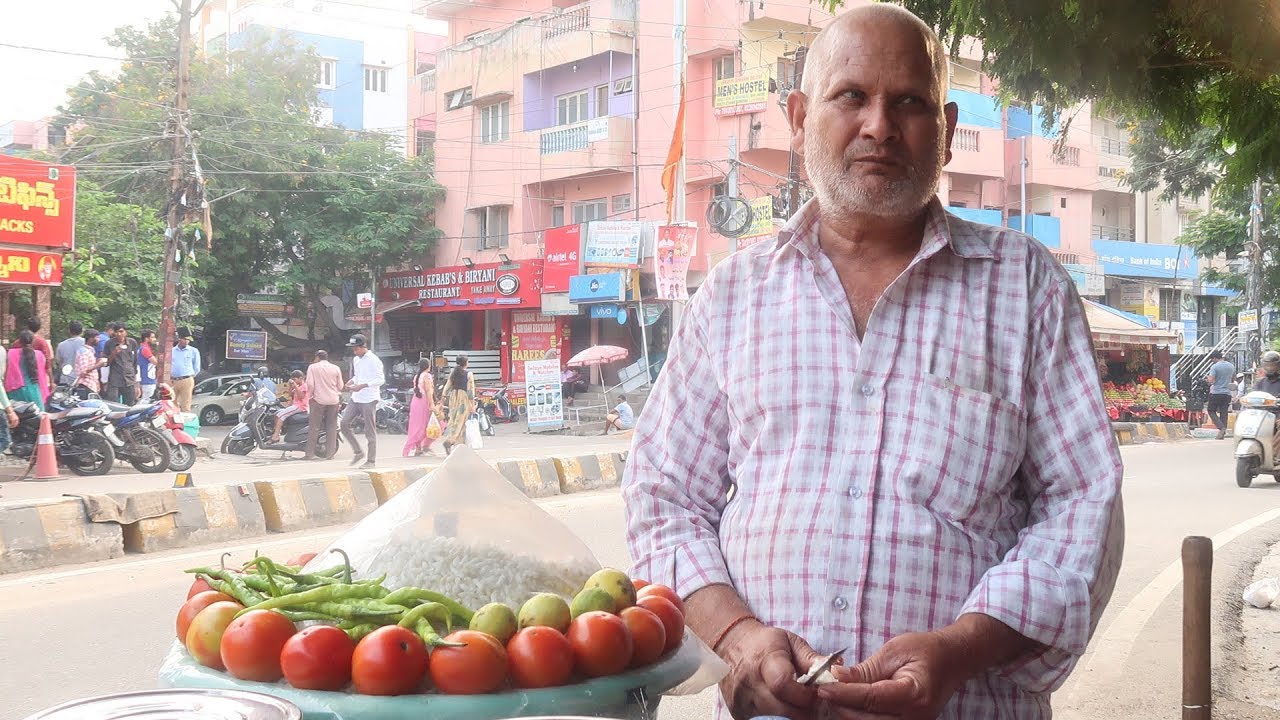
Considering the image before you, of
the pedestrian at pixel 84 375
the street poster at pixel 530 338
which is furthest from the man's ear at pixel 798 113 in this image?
the street poster at pixel 530 338

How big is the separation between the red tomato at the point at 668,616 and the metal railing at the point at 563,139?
2664cm

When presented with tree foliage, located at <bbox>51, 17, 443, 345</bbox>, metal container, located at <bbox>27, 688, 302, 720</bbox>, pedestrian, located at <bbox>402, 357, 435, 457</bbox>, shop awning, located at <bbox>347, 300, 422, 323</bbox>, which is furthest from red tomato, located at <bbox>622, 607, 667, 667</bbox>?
shop awning, located at <bbox>347, 300, 422, 323</bbox>

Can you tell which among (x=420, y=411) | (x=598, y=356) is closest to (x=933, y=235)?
(x=420, y=411)

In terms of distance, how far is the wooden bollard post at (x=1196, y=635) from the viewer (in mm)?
4137

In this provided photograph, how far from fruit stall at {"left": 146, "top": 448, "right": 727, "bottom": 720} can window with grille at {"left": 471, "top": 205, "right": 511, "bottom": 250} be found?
28810 mm

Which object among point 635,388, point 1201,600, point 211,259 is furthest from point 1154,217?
point 1201,600

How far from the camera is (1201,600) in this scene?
13.6 ft

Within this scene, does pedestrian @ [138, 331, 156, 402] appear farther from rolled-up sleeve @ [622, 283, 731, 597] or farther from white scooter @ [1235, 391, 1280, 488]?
rolled-up sleeve @ [622, 283, 731, 597]

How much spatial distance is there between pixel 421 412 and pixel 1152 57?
46.7ft

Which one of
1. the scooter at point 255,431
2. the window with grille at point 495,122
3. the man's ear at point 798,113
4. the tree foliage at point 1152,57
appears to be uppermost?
the window with grille at point 495,122

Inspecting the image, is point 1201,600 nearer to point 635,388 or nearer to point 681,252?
point 681,252

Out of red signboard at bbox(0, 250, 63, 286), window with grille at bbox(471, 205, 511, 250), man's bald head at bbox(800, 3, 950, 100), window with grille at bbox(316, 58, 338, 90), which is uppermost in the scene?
window with grille at bbox(316, 58, 338, 90)

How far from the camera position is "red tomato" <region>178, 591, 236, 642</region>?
162 cm

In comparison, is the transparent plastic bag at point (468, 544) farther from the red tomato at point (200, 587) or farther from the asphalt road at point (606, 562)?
the asphalt road at point (606, 562)
